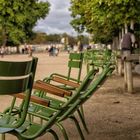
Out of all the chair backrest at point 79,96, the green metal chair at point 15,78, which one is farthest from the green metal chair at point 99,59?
the green metal chair at point 15,78

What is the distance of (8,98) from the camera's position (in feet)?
45.5

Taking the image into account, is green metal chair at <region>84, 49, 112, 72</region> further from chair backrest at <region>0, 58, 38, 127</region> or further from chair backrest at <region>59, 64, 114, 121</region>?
chair backrest at <region>0, 58, 38, 127</region>

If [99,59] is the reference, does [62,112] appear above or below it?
above

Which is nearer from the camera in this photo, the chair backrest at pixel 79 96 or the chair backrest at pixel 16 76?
the chair backrest at pixel 16 76

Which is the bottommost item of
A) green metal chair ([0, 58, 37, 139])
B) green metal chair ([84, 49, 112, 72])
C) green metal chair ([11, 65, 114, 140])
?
green metal chair ([84, 49, 112, 72])

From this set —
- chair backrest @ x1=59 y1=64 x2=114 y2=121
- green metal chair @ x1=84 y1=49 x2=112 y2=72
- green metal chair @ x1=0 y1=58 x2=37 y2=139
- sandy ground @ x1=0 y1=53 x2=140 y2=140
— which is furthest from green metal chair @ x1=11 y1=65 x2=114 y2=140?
green metal chair @ x1=84 y1=49 x2=112 y2=72

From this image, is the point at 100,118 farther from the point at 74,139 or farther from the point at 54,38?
the point at 54,38

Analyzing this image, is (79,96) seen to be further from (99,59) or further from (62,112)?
(99,59)

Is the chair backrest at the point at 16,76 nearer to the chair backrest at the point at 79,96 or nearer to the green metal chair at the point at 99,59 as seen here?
the chair backrest at the point at 79,96

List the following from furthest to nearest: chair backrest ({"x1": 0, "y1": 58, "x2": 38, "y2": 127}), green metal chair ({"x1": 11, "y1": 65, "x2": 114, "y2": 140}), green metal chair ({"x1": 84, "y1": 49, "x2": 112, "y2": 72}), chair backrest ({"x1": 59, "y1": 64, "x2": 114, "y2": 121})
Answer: green metal chair ({"x1": 84, "y1": 49, "x2": 112, "y2": 72})
chair backrest ({"x1": 59, "y1": 64, "x2": 114, "y2": 121})
green metal chair ({"x1": 11, "y1": 65, "x2": 114, "y2": 140})
chair backrest ({"x1": 0, "y1": 58, "x2": 38, "y2": 127})

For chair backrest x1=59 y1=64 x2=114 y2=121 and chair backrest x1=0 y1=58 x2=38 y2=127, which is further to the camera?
chair backrest x1=59 y1=64 x2=114 y2=121

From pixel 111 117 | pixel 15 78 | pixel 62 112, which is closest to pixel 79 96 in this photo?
pixel 62 112

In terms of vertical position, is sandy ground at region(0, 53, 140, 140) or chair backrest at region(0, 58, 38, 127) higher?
chair backrest at region(0, 58, 38, 127)

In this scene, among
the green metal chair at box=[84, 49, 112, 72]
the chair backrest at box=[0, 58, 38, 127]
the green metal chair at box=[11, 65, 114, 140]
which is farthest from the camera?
the green metal chair at box=[84, 49, 112, 72]
